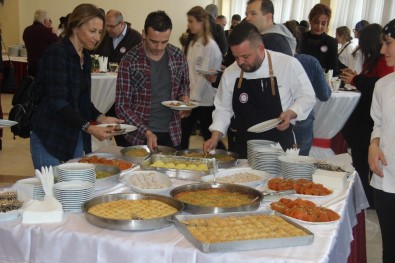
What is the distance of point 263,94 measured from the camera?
265 cm

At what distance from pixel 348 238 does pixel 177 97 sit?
1.60m

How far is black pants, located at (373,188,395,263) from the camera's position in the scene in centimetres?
219

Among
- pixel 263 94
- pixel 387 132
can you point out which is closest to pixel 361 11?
pixel 263 94

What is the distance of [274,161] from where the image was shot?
7.60 feet

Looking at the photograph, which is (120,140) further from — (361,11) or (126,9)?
(126,9)

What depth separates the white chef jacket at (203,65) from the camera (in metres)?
4.43

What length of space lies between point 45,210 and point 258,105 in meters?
1.40

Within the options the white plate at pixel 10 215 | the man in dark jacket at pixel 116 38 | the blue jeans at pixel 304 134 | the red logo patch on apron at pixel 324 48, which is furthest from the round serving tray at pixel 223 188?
the red logo patch on apron at pixel 324 48

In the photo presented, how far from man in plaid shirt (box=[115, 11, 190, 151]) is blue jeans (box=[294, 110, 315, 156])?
0.88 m

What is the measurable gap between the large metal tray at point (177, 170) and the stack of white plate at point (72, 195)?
0.52 meters

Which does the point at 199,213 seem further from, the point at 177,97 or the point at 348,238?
the point at 177,97

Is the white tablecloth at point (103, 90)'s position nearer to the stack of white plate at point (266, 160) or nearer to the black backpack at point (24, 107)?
the black backpack at point (24, 107)

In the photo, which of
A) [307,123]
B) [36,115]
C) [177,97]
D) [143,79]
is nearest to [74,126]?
[36,115]

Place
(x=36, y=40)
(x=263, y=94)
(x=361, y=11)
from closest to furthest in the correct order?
(x=263, y=94), (x=36, y=40), (x=361, y=11)
